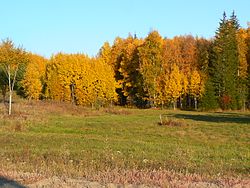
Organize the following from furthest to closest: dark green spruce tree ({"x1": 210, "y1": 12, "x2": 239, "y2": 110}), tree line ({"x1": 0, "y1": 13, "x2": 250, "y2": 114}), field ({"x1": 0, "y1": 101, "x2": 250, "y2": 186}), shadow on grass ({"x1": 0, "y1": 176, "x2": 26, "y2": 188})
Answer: tree line ({"x1": 0, "y1": 13, "x2": 250, "y2": 114}) → dark green spruce tree ({"x1": 210, "y1": 12, "x2": 239, "y2": 110}) → field ({"x1": 0, "y1": 101, "x2": 250, "y2": 186}) → shadow on grass ({"x1": 0, "y1": 176, "x2": 26, "y2": 188})

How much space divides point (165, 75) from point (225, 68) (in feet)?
36.3

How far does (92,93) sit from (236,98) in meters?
26.1

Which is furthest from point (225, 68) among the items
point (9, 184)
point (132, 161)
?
point (9, 184)

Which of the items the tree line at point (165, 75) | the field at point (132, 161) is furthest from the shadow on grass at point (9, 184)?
the tree line at point (165, 75)

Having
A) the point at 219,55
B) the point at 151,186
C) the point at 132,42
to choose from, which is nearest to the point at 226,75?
the point at 219,55

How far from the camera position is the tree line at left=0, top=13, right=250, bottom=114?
77500 mm

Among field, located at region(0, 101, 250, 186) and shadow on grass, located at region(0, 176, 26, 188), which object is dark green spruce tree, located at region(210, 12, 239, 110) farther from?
shadow on grass, located at region(0, 176, 26, 188)

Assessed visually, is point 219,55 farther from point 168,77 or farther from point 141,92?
point 141,92

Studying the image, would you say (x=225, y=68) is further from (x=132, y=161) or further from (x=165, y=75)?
(x=132, y=161)

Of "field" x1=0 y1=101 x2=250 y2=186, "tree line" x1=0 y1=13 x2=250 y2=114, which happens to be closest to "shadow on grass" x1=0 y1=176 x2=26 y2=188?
"field" x1=0 y1=101 x2=250 y2=186

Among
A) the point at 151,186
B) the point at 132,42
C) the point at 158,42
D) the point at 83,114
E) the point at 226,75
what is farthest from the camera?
the point at 132,42

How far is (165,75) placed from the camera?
81.2 meters

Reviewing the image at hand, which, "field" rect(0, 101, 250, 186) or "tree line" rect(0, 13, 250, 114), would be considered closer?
"field" rect(0, 101, 250, 186)

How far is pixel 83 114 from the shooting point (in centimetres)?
5669
